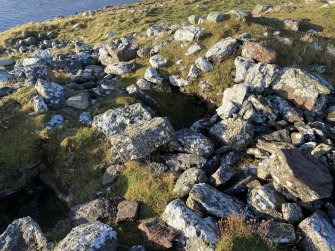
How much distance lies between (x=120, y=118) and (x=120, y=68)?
6521 millimetres

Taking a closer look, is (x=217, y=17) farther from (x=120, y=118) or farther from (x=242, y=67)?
(x=120, y=118)

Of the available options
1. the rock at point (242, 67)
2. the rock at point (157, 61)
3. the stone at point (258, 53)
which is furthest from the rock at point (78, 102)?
the stone at point (258, 53)

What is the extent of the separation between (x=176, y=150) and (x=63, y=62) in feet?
40.1

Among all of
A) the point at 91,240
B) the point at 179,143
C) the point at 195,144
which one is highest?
the point at 91,240

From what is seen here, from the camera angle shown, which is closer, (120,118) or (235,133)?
(235,133)

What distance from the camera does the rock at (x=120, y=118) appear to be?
1612 cm

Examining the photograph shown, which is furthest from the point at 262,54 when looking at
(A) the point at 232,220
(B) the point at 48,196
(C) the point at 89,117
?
(B) the point at 48,196

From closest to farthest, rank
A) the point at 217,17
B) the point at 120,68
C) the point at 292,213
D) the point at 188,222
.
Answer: the point at 188,222 → the point at 292,213 → the point at 120,68 → the point at 217,17

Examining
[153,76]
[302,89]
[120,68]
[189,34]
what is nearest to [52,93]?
[120,68]

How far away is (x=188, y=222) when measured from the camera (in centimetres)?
1102

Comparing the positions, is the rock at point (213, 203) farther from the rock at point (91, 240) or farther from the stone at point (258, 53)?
the stone at point (258, 53)

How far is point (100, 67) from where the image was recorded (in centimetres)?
2358

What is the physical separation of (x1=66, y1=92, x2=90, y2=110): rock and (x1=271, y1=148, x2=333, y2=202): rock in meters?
9.59

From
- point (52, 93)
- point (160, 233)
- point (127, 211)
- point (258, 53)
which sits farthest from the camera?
point (258, 53)
